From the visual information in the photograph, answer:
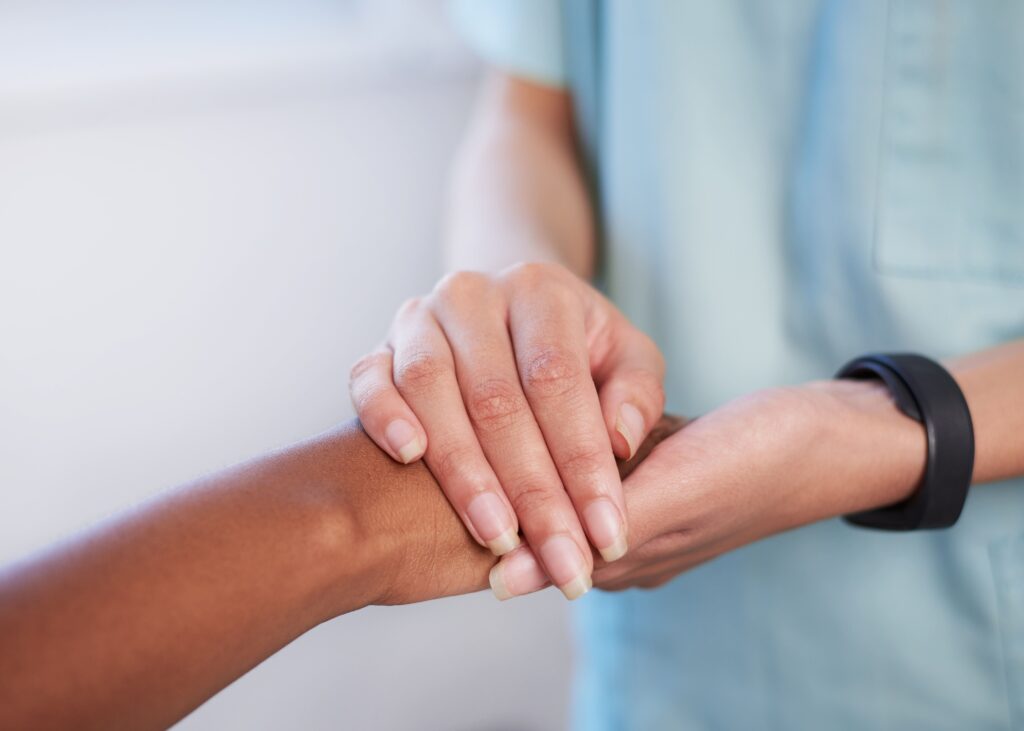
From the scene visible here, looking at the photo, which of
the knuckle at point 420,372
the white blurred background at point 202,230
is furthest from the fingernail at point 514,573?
the white blurred background at point 202,230

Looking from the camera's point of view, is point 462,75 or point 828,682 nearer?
point 828,682

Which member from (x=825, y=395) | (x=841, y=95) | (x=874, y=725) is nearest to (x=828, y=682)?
(x=874, y=725)

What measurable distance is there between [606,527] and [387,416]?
5.6 inches

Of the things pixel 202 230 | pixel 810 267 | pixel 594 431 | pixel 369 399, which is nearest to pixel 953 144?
pixel 810 267

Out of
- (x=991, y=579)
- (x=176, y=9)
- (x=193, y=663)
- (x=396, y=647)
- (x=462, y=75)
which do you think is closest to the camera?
(x=193, y=663)

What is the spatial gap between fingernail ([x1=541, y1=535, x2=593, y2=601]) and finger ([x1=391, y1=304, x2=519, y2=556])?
0.08 feet

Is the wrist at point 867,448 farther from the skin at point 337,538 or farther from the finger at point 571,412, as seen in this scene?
the finger at point 571,412

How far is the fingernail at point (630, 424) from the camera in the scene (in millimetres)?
560

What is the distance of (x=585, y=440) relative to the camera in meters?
0.53

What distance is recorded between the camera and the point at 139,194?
101 centimetres

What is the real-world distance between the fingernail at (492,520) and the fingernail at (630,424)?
0.09 meters

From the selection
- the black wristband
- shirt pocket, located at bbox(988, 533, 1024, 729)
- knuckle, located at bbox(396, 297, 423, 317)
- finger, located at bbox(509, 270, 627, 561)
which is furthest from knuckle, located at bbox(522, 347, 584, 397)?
shirt pocket, located at bbox(988, 533, 1024, 729)

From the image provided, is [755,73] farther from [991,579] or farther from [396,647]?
[396,647]

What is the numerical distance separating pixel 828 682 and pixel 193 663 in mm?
537
